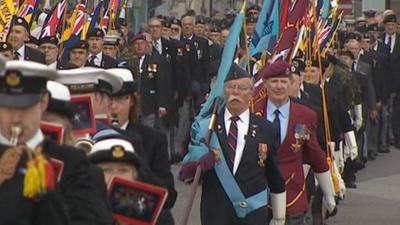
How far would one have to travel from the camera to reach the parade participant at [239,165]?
1047cm

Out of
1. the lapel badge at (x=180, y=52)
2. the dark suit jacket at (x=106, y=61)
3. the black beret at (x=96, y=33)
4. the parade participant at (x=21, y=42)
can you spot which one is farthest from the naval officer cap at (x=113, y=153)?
the lapel badge at (x=180, y=52)

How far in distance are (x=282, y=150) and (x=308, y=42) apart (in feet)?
12.5

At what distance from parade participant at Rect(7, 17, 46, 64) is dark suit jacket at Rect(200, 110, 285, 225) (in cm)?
527

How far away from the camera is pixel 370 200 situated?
720 inches

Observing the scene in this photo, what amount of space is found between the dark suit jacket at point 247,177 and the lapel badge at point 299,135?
0.96 meters

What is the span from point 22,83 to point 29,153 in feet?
0.99

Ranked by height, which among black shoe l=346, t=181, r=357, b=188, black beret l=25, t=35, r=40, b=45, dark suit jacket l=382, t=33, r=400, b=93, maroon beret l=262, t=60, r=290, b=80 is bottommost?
black shoe l=346, t=181, r=357, b=188

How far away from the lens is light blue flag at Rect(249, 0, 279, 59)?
13.6m

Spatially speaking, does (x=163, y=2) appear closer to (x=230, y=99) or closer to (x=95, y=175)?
(x=230, y=99)

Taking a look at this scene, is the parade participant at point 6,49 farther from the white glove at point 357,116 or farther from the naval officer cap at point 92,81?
the naval officer cap at point 92,81

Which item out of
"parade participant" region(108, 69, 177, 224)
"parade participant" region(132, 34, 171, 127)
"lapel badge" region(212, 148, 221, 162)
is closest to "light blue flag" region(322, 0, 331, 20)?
"parade participant" region(132, 34, 171, 127)

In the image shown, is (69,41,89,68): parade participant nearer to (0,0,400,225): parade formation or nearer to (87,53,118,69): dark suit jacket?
(0,0,400,225): parade formation

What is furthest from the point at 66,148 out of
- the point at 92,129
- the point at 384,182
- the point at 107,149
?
the point at 384,182

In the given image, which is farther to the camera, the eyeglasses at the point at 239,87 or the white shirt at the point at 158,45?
the white shirt at the point at 158,45
